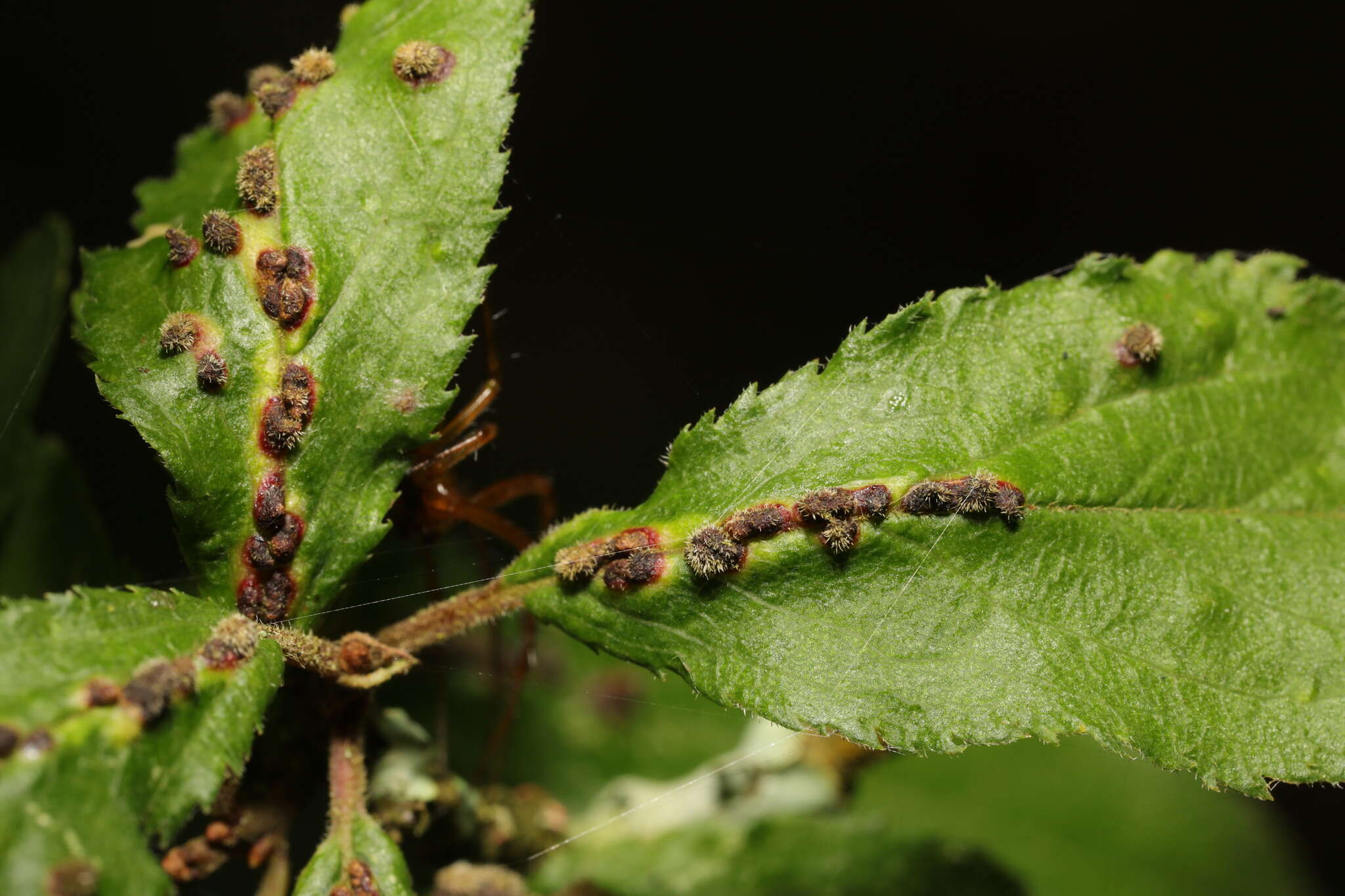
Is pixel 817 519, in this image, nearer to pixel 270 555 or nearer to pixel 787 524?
pixel 787 524

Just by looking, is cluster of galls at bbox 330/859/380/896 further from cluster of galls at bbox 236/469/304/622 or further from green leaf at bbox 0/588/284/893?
cluster of galls at bbox 236/469/304/622

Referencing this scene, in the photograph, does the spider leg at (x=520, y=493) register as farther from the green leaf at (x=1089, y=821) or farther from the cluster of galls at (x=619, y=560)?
the green leaf at (x=1089, y=821)

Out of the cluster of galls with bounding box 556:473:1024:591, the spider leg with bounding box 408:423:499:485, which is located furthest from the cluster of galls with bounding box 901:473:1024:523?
the spider leg with bounding box 408:423:499:485

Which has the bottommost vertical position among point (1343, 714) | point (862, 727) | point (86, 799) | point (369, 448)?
point (1343, 714)

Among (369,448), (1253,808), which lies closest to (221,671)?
(369,448)

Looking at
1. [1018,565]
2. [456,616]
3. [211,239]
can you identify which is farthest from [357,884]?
[1018,565]

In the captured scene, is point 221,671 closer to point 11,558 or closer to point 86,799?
point 86,799
